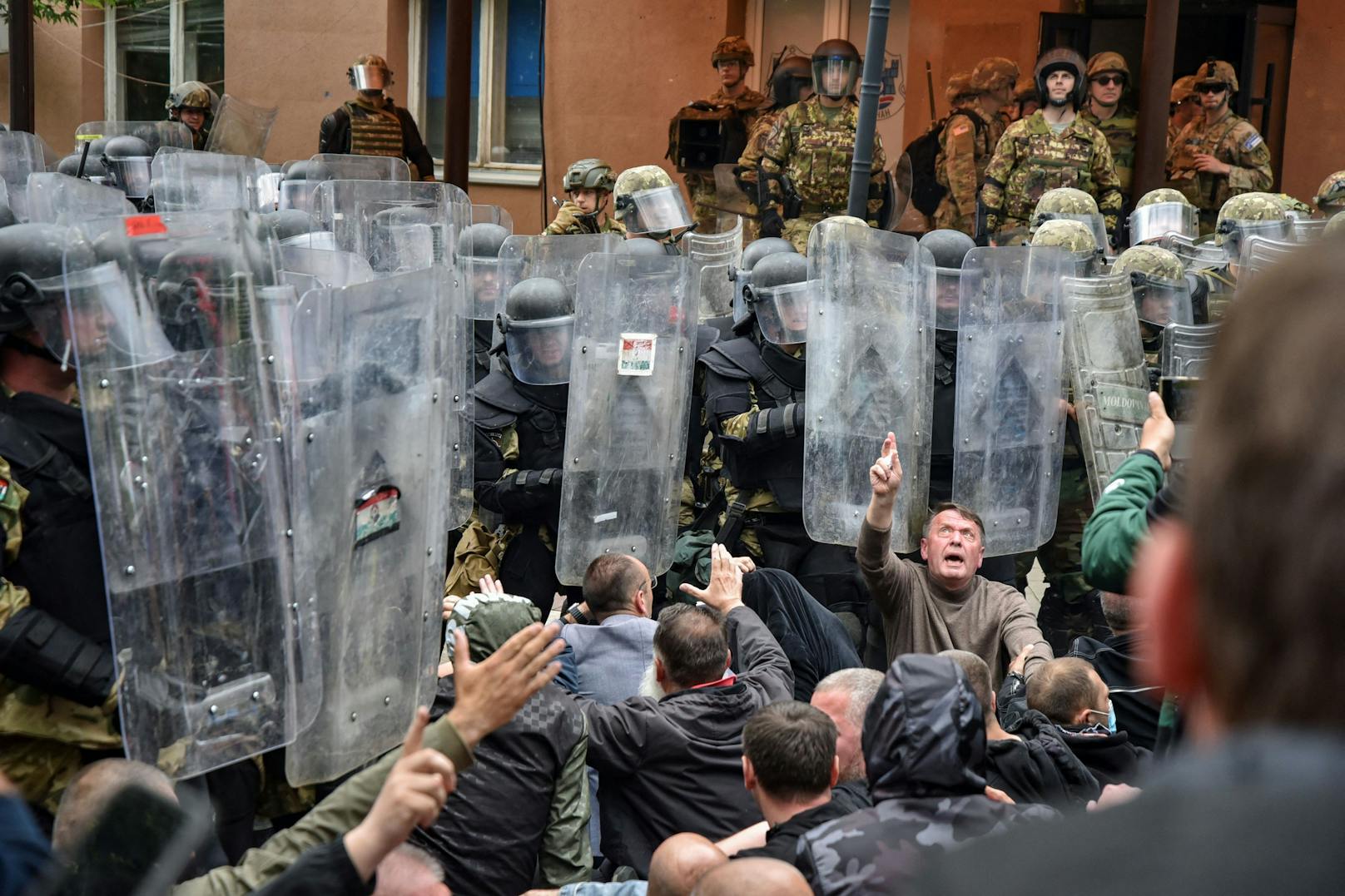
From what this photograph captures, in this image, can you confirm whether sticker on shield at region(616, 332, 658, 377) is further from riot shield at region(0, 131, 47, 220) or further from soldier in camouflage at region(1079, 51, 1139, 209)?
soldier in camouflage at region(1079, 51, 1139, 209)

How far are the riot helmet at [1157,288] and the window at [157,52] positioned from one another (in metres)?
11.8

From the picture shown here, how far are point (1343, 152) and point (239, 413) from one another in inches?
380

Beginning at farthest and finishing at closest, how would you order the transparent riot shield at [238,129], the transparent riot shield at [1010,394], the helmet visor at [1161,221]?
the transparent riot shield at [238,129] → the helmet visor at [1161,221] → the transparent riot shield at [1010,394]

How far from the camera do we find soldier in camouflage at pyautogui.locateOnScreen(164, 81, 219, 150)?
41.8ft

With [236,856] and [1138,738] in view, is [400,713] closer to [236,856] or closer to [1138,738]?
[236,856]

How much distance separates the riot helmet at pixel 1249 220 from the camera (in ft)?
22.7

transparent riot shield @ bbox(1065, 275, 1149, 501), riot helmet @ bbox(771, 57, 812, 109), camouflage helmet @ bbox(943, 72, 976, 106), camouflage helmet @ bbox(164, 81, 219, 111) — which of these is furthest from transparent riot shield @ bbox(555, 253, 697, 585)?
camouflage helmet @ bbox(164, 81, 219, 111)

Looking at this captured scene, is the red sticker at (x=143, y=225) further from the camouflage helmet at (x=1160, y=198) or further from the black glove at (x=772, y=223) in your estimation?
the black glove at (x=772, y=223)

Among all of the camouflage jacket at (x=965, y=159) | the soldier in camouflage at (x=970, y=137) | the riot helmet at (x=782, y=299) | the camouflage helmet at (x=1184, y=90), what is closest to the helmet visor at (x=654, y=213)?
the riot helmet at (x=782, y=299)

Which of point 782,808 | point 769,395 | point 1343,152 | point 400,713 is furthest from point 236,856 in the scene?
point 1343,152

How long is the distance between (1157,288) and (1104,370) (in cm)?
74

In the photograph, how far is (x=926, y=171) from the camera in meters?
10.9

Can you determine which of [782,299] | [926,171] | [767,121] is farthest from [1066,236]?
[767,121]

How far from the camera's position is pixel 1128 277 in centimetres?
504
